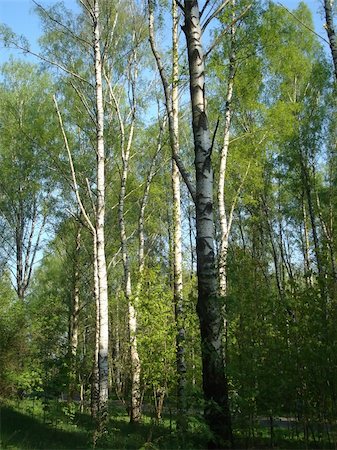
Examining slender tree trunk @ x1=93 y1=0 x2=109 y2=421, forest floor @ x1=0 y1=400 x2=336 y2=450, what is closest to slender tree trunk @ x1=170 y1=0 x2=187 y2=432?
forest floor @ x1=0 y1=400 x2=336 y2=450

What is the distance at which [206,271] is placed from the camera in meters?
5.25

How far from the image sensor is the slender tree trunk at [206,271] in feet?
16.0

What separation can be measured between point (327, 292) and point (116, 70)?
10698 mm

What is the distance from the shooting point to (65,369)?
10.6 meters

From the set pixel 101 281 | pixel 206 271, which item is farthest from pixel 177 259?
pixel 206 271

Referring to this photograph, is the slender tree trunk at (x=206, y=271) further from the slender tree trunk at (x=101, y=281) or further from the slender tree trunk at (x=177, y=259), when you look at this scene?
the slender tree trunk at (x=101, y=281)

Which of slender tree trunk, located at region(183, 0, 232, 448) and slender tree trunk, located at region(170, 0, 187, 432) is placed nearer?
slender tree trunk, located at region(183, 0, 232, 448)

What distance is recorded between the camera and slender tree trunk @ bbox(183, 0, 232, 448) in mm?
4883

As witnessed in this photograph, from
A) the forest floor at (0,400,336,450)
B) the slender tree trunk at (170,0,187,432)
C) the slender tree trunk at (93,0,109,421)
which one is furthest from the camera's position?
the slender tree trunk at (93,0,109,421)

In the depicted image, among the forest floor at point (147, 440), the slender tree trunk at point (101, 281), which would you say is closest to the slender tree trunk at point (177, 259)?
the forest floor at point (147, 440)

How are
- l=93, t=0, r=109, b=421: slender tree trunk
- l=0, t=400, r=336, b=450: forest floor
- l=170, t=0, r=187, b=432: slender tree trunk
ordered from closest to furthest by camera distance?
1. l=0, t=400, r=336, b=450: forest floor
2. l=170, t=0, r=187, b=432: slender tree trunk
3. l=93, t=0, r=109, b=421: slender tree trunk

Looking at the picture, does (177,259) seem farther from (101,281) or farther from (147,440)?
(147,440)

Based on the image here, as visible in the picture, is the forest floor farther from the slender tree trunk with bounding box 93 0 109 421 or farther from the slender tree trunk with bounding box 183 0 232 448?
the slender tree trunk with bounding box 93 0 109 421

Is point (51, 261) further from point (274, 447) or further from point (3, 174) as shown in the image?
point (274, 447)
